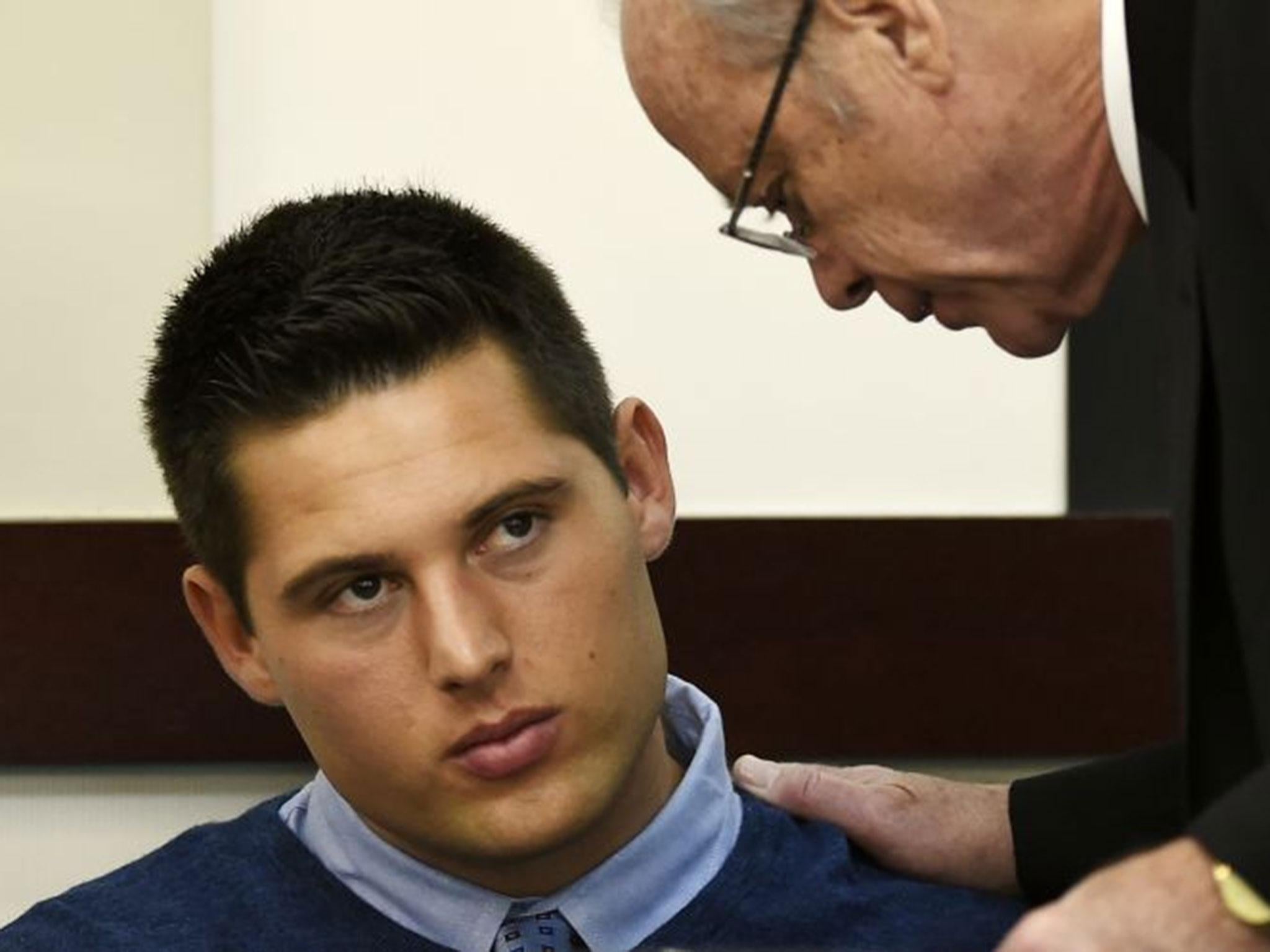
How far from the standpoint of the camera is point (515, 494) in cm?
178

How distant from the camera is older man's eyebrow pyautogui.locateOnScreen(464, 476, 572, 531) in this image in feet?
5.76

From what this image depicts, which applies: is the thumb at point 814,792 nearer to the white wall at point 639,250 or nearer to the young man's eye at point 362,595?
the young man's eye at point 362,595

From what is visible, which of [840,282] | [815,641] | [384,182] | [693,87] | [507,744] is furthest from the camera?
[815,641]

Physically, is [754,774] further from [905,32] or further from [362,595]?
[905,32]

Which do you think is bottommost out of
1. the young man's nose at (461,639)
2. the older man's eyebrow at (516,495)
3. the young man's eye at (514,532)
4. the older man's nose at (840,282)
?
the young man's nose at (461,639)

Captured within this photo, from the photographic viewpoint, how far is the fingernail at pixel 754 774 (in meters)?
1.99

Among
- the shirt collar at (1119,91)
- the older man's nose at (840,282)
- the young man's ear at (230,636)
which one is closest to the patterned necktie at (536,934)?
the young man's ear at (230,636)

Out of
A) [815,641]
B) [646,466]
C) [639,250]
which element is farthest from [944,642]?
[646,466]

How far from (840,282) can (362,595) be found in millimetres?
453

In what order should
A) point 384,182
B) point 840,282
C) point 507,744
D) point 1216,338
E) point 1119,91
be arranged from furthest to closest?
point 384,182
point 507,744
point 840,282
point 1119,91
point 1216,338

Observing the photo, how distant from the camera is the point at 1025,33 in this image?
4.59 feet

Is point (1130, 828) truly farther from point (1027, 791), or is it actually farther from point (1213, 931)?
point (1213, 931)

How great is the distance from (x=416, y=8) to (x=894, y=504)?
0.75 meters

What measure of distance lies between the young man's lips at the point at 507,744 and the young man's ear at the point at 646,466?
0.23 meters
